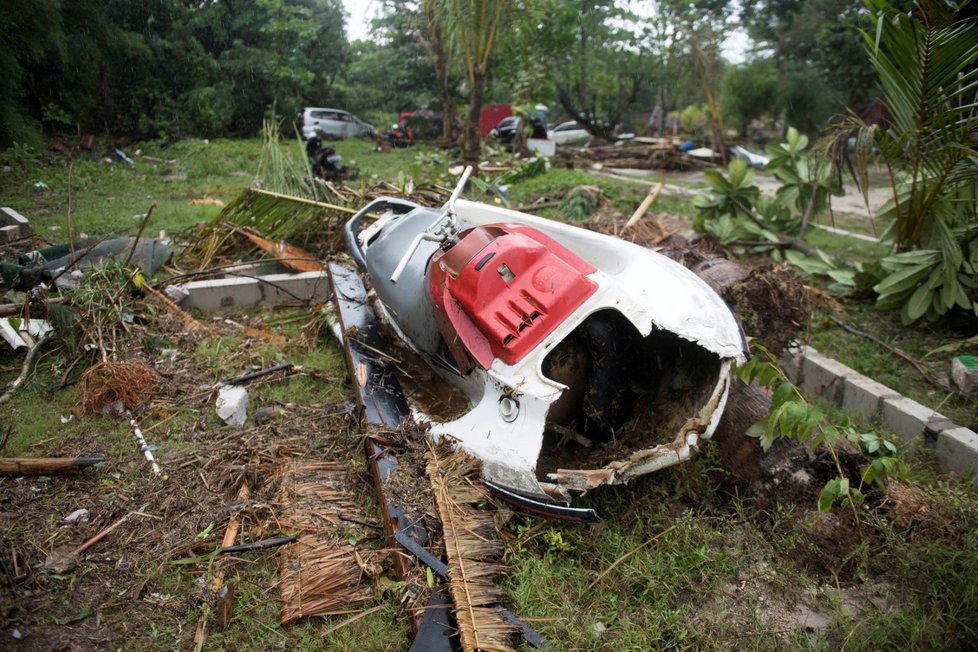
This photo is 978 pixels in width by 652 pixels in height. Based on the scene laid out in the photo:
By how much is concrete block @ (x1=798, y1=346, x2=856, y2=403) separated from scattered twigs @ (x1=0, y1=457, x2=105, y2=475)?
15.1ft

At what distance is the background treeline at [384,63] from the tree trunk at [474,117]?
652 mm

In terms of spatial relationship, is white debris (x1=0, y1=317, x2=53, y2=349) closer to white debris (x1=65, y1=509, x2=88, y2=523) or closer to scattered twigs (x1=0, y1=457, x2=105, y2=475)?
scattered twigs (x1=0, y1=457, x2=105, y2=475)

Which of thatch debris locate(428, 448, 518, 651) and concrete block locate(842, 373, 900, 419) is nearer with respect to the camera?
thatch debris locate(428, 448, 518, 651)

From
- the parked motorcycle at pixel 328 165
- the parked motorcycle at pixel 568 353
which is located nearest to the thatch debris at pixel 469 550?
the parked motorcycle at pixel 568 353

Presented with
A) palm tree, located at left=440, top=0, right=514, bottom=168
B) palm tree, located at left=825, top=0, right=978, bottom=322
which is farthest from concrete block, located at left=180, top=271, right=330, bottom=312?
palm tree, located at left=825, top=0, right=978, bottom=322

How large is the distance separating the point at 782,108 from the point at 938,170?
15.4 m

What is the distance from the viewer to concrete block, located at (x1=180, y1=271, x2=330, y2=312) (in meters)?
5.59

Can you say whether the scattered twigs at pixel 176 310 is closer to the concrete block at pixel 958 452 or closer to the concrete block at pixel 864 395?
the concrete block at pixel 864 395

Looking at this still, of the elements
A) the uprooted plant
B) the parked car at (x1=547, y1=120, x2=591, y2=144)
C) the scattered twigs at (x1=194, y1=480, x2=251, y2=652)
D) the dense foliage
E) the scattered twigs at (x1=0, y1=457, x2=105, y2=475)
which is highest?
the dense foliage

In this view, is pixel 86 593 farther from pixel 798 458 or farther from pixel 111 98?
pixel 111 98

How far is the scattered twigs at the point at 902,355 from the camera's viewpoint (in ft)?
13.9

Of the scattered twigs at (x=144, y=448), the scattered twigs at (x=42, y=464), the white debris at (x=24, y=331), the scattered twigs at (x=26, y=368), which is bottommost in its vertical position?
the scattered twigs at (x=144, y=448)

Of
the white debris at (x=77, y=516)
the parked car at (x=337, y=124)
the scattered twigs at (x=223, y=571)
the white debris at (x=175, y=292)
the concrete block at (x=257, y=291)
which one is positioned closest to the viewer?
the scattered twigs at (x=223, y=571)

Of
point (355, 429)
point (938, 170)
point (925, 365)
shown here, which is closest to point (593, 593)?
point (355, 429)
